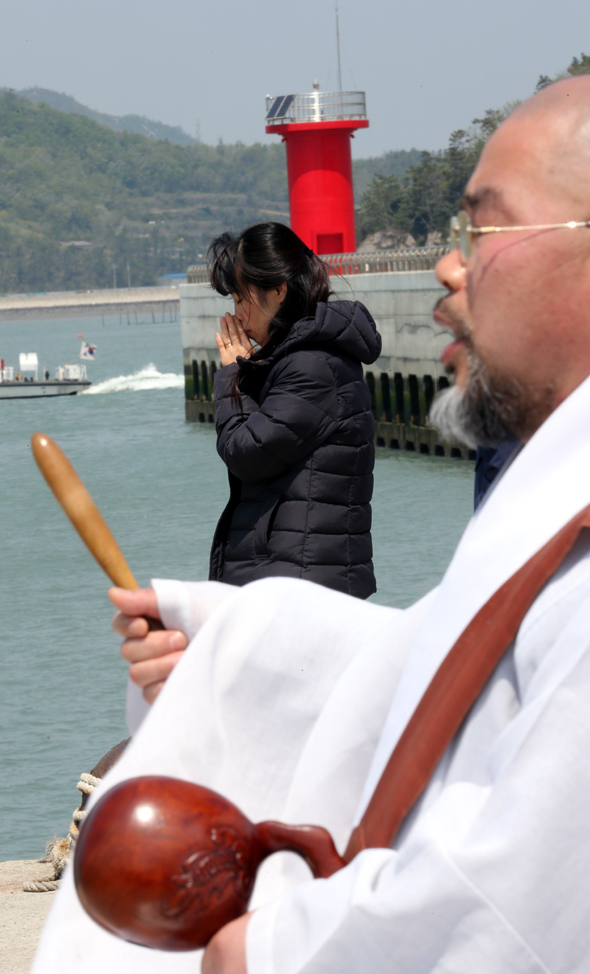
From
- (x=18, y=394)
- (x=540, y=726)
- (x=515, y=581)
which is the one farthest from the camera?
(x=18, y=394)

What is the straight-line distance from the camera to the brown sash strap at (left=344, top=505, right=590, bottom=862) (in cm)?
120

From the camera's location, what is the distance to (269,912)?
124cm

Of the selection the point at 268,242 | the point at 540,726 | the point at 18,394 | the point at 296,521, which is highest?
the point at 268,242

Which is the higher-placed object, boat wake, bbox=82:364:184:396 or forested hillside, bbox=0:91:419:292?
forested hillside, bbox=0:91:419:292

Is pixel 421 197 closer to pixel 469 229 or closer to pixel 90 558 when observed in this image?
pixel 90 558

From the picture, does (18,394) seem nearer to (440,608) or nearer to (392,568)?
(392,568)

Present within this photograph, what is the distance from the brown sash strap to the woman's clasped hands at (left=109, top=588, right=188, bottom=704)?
0.42 meters

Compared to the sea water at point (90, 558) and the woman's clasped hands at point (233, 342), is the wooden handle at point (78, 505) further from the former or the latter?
the sea water at point (90, 558)

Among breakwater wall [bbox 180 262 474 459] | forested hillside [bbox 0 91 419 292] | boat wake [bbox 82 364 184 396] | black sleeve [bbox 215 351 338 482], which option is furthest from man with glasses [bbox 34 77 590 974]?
forested hillside [bbox 0 91 419 292]

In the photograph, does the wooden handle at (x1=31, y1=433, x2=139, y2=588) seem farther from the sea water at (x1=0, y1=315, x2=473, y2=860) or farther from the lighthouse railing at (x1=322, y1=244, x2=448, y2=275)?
the lighthouse railing at (x1=322, y1=244, x2=448, y2=275)

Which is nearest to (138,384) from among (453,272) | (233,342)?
(233,342)

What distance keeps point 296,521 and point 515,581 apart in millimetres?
2078

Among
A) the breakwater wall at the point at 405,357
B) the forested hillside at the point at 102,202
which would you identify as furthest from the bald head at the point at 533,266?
the forested hillside at the point at 102,202

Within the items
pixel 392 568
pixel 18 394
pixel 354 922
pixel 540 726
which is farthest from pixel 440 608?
pixel 18 394
